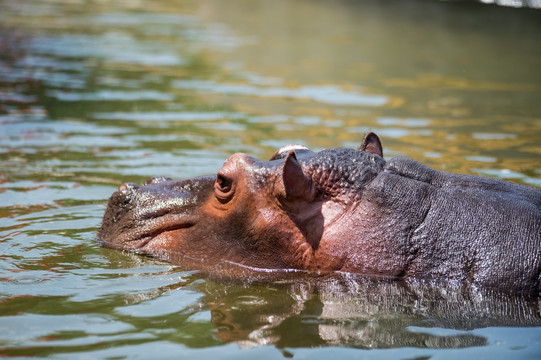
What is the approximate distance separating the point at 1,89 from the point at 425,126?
6553 mm

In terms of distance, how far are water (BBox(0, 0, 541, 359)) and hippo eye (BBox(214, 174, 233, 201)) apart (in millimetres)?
557

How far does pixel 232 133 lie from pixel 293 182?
521cm

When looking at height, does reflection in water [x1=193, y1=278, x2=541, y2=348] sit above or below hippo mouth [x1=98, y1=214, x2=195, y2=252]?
below

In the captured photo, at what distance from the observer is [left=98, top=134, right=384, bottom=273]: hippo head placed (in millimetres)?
5203

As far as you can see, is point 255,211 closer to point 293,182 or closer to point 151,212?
point 293,182

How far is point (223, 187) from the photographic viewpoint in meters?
5.45

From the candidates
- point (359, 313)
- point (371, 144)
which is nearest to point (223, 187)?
point (371, 144)

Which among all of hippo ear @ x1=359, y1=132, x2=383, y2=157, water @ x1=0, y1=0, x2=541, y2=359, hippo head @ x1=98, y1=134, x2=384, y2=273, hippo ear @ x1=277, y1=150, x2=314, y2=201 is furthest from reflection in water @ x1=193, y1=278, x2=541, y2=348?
hippo ear @ x1=359, y1=132, x2=383, y2=157

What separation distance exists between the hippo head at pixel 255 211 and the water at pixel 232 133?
181mm

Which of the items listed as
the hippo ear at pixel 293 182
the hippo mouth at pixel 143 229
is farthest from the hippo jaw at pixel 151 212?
the hippo ear at pixel 293 182

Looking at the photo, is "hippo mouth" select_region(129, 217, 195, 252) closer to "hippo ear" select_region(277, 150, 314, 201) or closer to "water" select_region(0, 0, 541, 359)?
"water" select_region(0, 0, 541, 359)

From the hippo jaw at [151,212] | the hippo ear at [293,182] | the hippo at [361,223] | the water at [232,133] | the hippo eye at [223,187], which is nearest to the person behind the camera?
the water at [232,133]

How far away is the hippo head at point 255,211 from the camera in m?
5.20

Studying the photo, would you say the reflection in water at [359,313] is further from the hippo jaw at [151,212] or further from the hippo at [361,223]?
the hippo jaw at [151,212]
